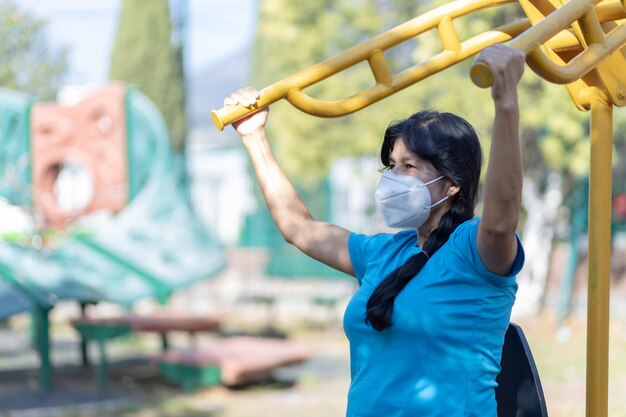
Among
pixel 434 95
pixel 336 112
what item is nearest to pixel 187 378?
pixel 434 95

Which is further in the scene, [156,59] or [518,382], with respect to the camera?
[156,59]

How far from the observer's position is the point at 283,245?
1434 cm

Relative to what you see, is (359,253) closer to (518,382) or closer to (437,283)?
(437,283)

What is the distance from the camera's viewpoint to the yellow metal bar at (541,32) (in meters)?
1.74

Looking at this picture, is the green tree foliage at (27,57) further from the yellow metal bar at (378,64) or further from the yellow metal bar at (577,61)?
the yellow metal bar at (577,61)

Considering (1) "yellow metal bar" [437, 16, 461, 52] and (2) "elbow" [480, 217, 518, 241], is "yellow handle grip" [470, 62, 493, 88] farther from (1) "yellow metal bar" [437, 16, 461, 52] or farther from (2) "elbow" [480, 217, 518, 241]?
(1) "yellow metal bar" [437, 16, 461, 52]

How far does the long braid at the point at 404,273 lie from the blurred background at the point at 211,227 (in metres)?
4.10

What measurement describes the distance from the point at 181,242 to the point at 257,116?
25.3ft

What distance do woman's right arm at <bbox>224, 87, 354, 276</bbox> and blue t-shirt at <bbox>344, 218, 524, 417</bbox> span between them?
1.25ft

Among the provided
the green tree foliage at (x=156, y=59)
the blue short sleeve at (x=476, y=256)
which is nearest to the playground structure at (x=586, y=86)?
the blue short sleeve at (x=476, y=256)

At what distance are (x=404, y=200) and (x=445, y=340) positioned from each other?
1.05 feet

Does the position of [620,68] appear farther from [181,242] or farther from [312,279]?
[312,279]

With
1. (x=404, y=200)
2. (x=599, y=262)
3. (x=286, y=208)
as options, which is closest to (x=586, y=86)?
(x=599, y=262)

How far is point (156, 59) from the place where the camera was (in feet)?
63.6
